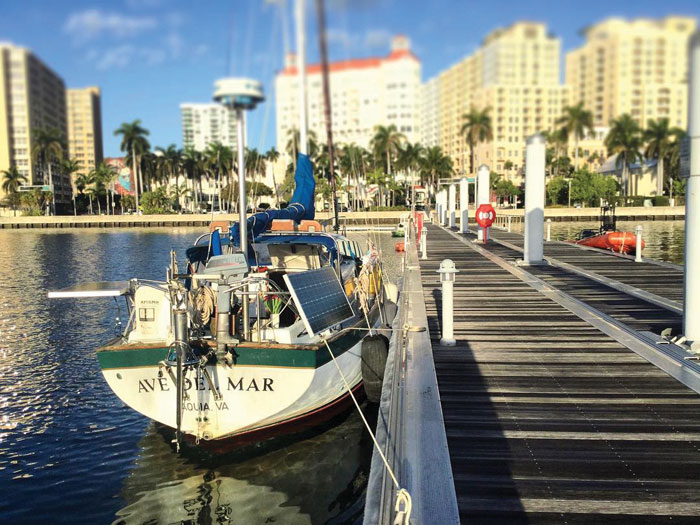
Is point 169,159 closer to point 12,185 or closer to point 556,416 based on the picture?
point 12,185

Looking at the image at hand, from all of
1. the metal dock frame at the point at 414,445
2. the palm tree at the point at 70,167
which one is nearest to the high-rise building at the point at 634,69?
the metal dock frame at the point at 414,445

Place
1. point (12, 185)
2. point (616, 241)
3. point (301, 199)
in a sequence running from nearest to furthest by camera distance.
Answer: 1. point (301, 199)
2. point (616, 241)
3. point (12, 185)

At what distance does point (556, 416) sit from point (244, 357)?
4.74 meters

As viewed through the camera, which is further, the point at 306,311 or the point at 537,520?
the point at 306,311

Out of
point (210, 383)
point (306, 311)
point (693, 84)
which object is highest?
point (693, 84)

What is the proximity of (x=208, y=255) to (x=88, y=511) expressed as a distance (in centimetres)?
559

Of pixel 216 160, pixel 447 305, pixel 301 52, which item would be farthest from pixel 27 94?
pixel 216 160

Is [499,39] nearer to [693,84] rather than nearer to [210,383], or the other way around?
[693,84]

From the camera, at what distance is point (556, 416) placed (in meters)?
6.81

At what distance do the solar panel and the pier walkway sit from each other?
1875mm

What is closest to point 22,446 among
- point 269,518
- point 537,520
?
point 269,518

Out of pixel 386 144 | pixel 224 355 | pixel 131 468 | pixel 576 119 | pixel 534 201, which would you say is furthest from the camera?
pixel 386 144

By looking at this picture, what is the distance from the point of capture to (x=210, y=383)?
9.39 meters

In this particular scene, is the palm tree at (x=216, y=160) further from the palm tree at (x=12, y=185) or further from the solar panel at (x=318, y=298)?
the solar panel at (x=318, y=298)
